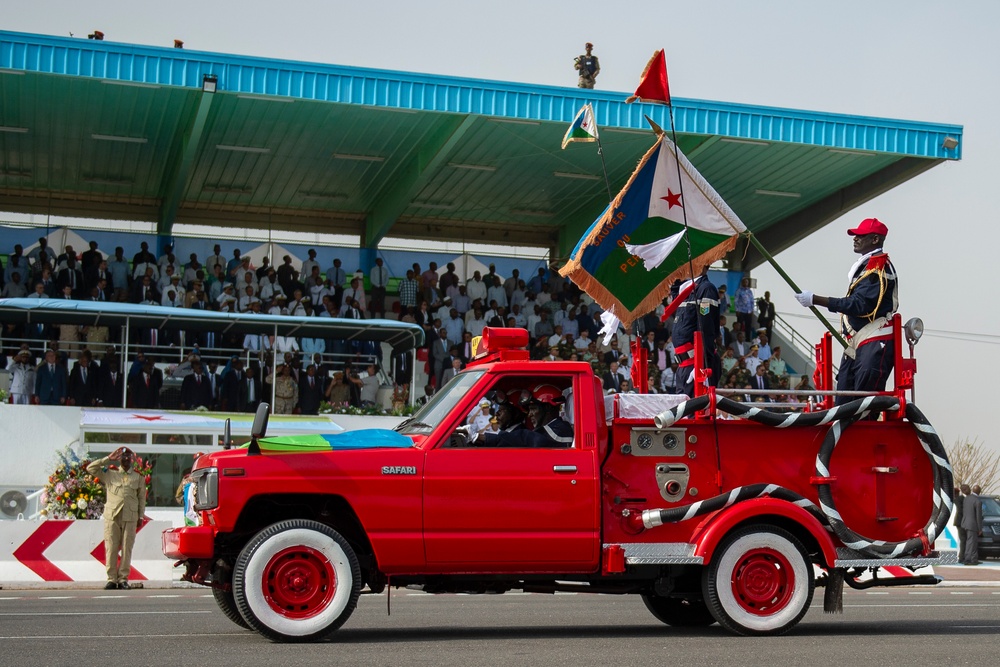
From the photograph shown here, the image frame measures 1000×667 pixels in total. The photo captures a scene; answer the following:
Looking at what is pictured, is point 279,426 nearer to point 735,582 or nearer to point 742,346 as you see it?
point 742,346

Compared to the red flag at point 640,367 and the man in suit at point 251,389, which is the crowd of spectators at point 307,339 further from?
the red flag at point 640,367

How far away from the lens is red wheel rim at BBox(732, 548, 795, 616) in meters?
9.27

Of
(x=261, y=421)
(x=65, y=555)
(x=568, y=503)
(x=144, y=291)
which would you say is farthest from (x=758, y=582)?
(x=144, y=291)

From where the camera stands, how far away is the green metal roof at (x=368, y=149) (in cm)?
2519

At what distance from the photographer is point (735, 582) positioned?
9.27 m

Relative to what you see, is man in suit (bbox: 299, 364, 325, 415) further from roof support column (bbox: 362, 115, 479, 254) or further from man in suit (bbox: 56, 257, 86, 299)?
roof support column (bbox: 362, 115, 479, 254)

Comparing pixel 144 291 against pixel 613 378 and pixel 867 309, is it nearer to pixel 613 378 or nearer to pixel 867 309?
pixel 613 378

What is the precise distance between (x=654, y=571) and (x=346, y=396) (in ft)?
54.2

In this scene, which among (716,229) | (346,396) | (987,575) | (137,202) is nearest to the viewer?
(716,229)

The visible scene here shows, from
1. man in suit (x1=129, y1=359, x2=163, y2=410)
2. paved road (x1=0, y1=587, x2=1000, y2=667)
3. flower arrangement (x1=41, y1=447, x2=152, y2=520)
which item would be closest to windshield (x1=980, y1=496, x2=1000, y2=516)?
paved road (x1=0, y1=587, x2=1000, y2=667)

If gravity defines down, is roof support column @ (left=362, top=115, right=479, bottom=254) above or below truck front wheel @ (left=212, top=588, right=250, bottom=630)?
above

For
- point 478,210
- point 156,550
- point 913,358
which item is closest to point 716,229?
point 913,358

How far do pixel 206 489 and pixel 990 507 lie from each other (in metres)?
21.5

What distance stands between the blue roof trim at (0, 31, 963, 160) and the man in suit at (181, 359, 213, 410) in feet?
17.7
